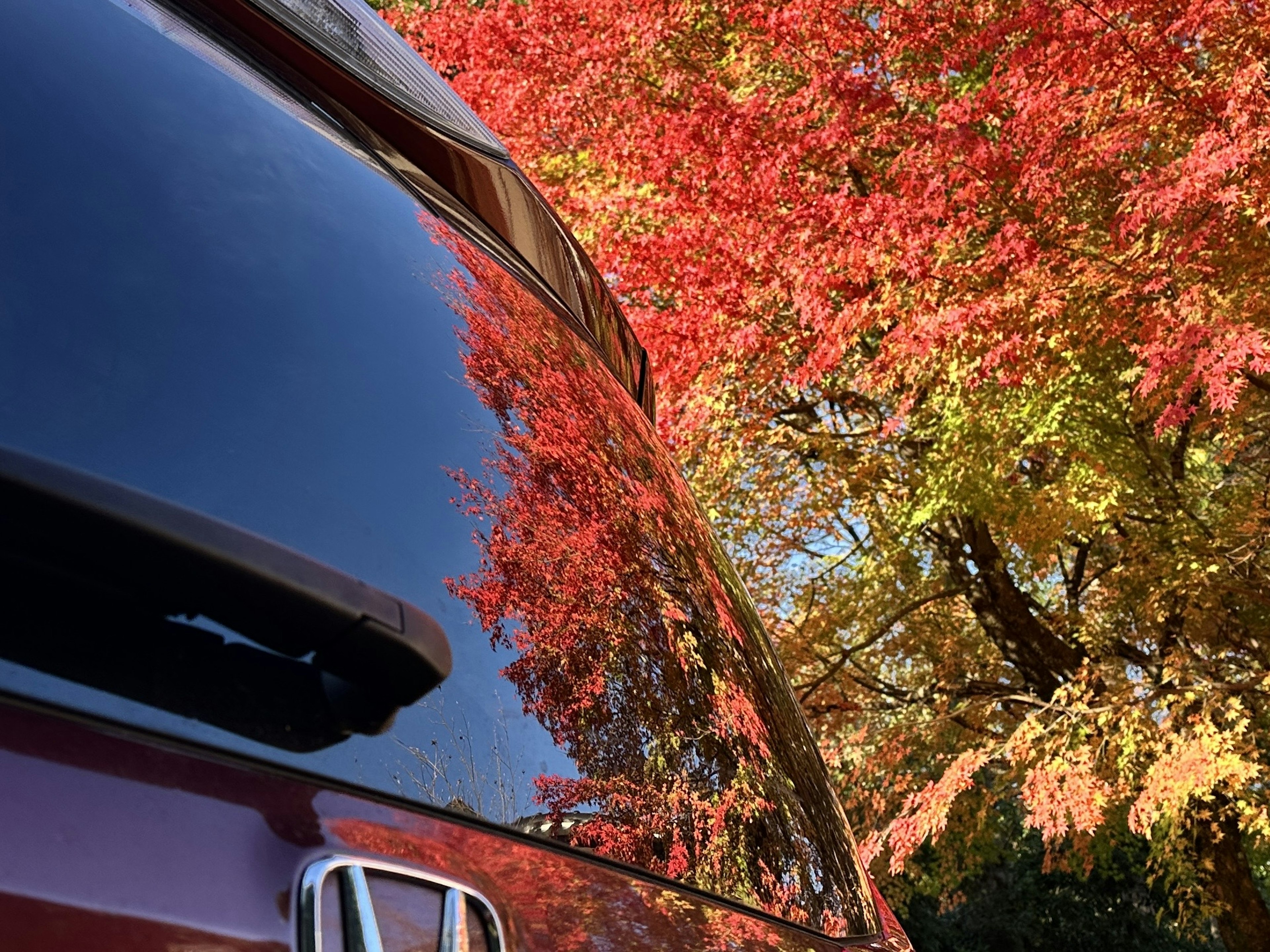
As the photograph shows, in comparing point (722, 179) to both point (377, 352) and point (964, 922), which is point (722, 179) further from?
point (964, 922)

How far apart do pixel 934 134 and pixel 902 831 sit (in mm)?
3858

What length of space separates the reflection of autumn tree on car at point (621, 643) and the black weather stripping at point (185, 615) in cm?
11

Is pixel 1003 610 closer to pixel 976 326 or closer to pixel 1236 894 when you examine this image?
pixel 1236 894

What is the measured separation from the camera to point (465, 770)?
0.53m

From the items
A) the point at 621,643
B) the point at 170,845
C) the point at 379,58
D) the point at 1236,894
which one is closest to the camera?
the point at 170,845

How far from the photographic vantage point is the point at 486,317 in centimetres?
82

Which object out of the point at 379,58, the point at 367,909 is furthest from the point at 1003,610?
the point at 367,909

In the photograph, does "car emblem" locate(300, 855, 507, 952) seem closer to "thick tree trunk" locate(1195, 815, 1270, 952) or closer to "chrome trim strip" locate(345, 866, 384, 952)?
"chrome trim strip" locate(345, 866, 384, 952)

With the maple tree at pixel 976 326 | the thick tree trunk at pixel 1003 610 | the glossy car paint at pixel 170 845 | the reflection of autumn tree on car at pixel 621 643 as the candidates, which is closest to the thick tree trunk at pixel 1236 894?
the maple tree at pixel 976 326

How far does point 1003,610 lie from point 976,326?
447 centimetres

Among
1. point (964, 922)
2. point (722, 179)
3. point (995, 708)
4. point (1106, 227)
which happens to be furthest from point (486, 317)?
point (964, 922)

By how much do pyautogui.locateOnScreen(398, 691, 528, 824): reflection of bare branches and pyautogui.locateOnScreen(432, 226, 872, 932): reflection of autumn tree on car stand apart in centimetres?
2

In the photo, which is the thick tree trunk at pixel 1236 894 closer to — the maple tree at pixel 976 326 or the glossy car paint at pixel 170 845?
the maple tree at pixel 976 326

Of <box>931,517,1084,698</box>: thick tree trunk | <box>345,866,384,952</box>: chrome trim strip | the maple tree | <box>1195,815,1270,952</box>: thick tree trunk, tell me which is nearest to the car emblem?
<box>345,866,384,952</box>: chrome trim strip
